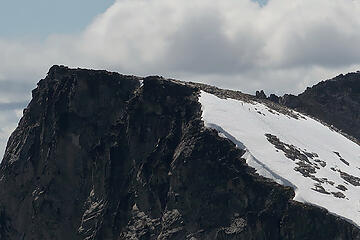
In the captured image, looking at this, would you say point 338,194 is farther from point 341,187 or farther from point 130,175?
point 130,175

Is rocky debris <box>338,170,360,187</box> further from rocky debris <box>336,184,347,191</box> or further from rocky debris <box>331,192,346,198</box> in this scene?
rocky debris <box>331,192,346,198</box>

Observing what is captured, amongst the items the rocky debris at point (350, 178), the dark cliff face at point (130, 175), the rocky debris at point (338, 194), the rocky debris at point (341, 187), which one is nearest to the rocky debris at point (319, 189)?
the rocky debris at point (338, 194)

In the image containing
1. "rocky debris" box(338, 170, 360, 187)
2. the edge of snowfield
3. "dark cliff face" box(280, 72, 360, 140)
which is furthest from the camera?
"dark cliff face" box(280, 72, 360, 140)

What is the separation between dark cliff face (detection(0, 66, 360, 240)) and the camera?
10719cm

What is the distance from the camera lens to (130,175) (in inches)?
4953

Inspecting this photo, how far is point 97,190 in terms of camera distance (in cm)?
13075

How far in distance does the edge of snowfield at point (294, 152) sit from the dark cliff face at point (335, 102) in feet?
160

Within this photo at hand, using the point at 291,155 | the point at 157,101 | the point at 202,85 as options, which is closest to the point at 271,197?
the point at 291,155

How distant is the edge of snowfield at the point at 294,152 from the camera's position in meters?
108

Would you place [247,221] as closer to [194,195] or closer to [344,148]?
[194,195]

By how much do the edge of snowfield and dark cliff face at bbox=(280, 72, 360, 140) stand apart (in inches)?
1918

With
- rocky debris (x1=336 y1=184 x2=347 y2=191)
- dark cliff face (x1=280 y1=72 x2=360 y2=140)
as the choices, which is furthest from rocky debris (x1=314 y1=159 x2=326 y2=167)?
dark cliff face (x1=280 y1=72 x2=360 y2=140)

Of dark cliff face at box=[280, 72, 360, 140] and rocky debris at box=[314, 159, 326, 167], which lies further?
dark cliff face at box=[280, 72, 360, 140]

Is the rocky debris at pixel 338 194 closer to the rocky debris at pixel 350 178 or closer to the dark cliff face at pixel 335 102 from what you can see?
the rocky debris at pixel 350 178
